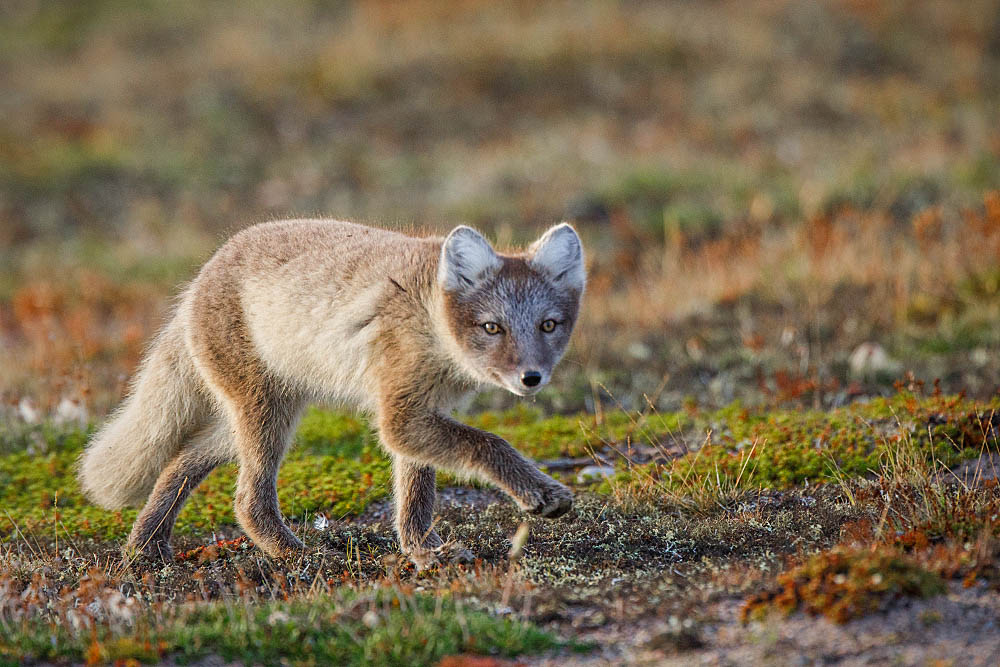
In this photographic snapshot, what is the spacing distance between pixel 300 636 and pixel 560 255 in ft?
6.87

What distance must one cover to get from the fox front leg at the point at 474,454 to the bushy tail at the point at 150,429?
1339 mm

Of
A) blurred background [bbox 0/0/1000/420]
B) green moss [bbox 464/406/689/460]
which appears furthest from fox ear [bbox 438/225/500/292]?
blurred background [bbox 0/0/1000/420]

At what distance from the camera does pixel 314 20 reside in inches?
824

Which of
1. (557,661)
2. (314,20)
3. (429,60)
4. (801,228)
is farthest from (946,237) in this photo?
(314,20)

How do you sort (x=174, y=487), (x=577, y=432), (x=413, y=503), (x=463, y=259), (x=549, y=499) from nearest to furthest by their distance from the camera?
(x=549, y=499) < (x=463, y=259) < (x=413, y=503) < (x=174, y=487) < (x=577, y=432)

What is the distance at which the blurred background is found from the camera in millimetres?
8422

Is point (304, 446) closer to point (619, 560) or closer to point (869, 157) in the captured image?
point (619, 560)

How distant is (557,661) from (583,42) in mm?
16282

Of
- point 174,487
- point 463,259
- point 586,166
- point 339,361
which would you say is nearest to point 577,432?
point 339,361

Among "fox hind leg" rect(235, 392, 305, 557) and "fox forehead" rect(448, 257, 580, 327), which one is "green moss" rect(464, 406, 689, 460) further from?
"fox hind leg" rect(235, 392, 305, 557)

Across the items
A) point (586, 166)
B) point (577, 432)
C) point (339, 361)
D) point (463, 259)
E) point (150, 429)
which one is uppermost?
point (586, 166)

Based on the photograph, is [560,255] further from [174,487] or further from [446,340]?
[174,487]

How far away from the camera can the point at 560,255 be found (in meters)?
4.81

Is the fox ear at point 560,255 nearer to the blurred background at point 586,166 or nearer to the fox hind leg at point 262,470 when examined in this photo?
the fox hind leg at point 262,470
